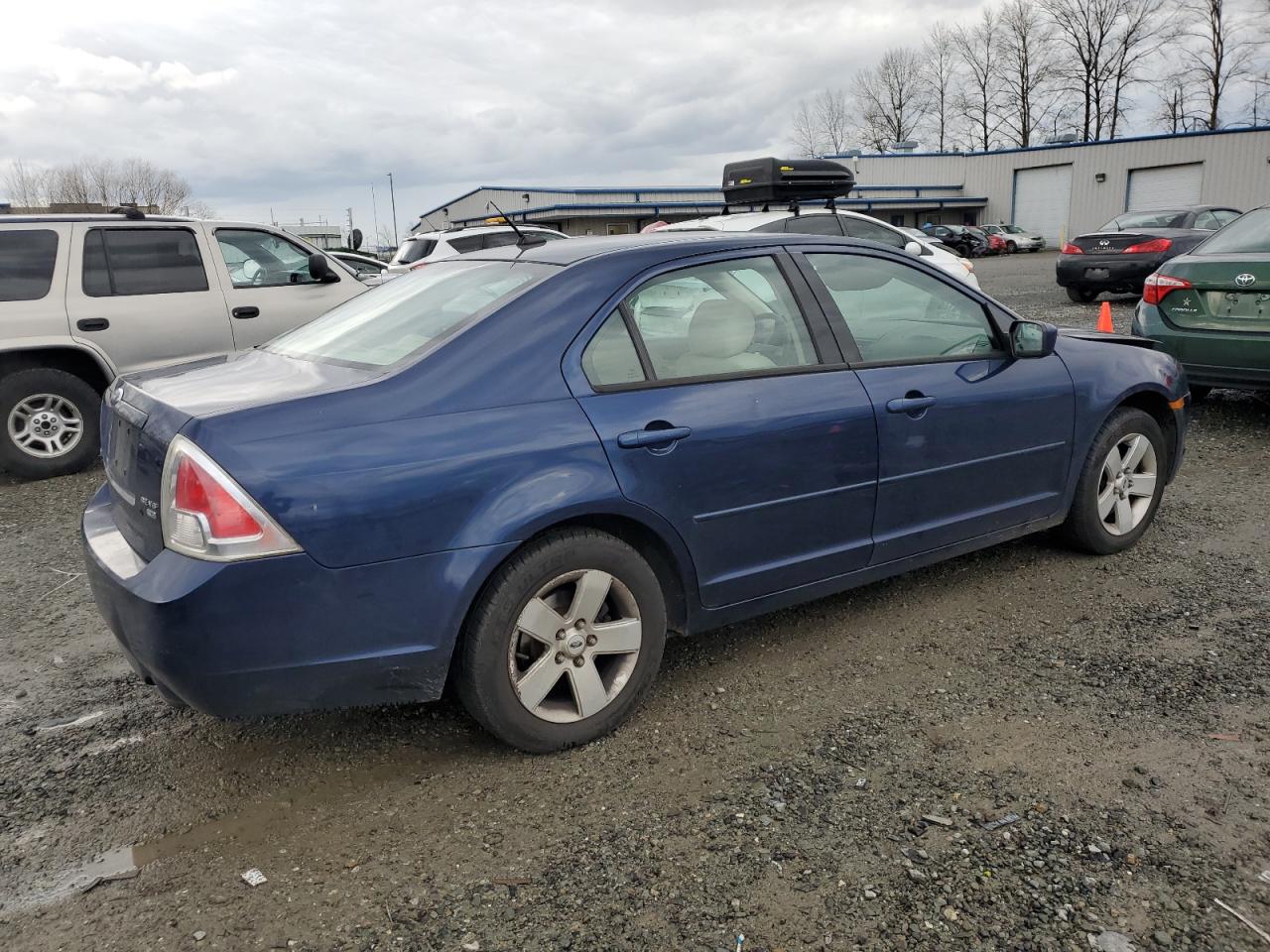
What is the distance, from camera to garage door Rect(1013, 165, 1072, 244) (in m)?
49.7

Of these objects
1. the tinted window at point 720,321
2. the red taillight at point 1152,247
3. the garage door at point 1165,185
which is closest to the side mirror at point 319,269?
the tinted window at point 720,321

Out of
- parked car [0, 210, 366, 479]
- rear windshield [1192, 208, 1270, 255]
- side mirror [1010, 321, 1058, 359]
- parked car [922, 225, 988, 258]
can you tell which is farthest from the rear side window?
parked car [922, 225, 988, 258]

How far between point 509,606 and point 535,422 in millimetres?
541

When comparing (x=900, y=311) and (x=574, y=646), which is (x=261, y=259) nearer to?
(x=900, y=311)

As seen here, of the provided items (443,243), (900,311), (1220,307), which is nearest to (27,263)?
(900,311)

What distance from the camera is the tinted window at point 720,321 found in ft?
10.8

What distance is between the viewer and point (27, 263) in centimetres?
Result: 695

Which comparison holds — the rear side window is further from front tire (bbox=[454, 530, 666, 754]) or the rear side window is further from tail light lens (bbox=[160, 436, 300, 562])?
front tire (bbox=[454, 530, 666, 754])

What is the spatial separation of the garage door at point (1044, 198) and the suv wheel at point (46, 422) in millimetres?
49049

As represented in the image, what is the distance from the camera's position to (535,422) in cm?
292

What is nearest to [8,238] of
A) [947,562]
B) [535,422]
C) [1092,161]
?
[535,422]

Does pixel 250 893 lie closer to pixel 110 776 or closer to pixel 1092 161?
pixel 110 776

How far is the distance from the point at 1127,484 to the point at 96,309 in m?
6.74

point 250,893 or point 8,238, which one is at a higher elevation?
point 8,238
